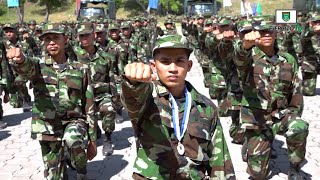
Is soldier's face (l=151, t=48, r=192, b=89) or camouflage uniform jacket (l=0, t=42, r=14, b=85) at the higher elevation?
soldier's face (l=151, t=48, r=192, b=89)

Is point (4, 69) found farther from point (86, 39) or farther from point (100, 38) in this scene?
point (86, 39)

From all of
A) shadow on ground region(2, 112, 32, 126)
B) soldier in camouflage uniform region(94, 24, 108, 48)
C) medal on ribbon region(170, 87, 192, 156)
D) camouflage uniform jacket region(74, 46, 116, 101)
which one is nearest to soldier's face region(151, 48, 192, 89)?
medal on ribbon region(170, 87, 192, 156)

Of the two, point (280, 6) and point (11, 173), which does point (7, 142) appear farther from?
point (280, 6)

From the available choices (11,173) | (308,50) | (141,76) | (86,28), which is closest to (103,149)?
(11,173)

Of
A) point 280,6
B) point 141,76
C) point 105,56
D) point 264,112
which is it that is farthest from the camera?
point 280,6

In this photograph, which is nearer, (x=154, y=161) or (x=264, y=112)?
(x=154, y=161)

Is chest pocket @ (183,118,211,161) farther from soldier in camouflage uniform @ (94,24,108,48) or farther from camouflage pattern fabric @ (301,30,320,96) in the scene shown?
camouflage pattern fabric @ (301,30,320,96)

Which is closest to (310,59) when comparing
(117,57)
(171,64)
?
(117,57)

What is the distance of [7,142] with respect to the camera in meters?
7.03

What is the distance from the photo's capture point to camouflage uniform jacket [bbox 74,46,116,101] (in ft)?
20.9

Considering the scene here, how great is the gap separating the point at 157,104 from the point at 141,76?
2.31ft

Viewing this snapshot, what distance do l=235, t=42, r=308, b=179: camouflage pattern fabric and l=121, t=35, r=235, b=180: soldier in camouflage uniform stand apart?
6.30 feet

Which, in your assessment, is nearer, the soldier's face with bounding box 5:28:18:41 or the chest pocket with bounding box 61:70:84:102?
the chest pocket with bounding box 61:70:84:102

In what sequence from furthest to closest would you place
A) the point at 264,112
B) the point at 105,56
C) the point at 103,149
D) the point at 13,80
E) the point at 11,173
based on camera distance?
the point at 13,80 < the point at 105,56 < the point at 103,149 < the point at 11,173 < the point at 264,112
